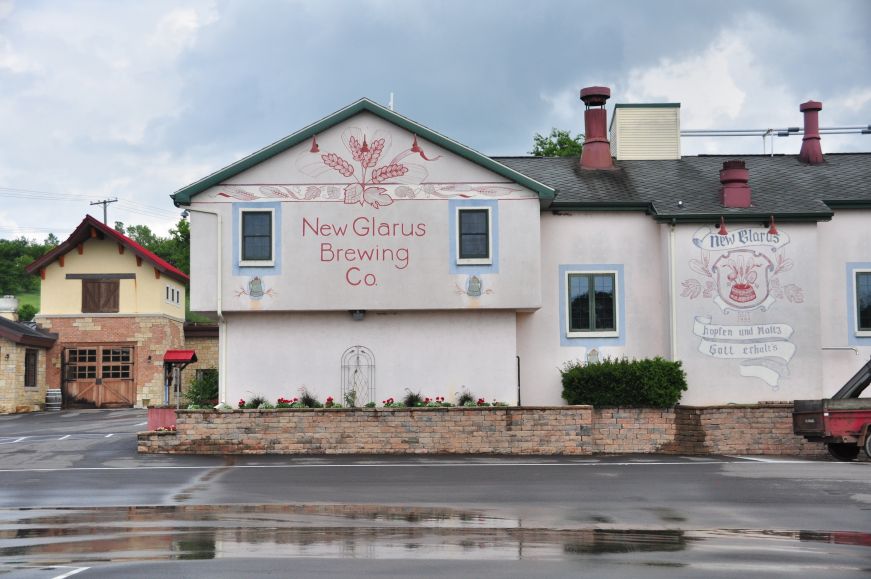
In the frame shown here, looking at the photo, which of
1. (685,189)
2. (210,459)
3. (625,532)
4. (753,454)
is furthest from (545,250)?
(625,532)

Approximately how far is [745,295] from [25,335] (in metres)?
28.2

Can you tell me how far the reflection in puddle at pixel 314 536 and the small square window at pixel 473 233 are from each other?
40.1ft

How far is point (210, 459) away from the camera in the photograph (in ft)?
76.7

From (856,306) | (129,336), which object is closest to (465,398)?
(856,306)

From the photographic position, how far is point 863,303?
28078mm

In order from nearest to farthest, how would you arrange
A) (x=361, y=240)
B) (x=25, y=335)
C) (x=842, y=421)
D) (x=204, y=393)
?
(x=842, y=421), (x=361, y=240), (x=204, y=393), (x=25, y=335)

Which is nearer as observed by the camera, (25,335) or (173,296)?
(25,335)

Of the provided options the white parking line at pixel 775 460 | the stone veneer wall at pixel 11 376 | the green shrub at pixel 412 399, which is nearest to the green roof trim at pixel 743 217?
the white parking line at pixel 775 460

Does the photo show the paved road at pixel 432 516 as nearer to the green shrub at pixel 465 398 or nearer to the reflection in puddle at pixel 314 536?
the reflection in puddle at pixel 314 536

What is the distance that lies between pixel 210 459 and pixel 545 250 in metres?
9.88

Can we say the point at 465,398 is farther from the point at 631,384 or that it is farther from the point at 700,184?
the point at 700,184

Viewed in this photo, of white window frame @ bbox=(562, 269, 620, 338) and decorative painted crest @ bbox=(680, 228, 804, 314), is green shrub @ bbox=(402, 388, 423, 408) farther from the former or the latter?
decorative painted crest @ bbox=(680, 228, 804, 314)

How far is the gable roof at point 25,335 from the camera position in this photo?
42438 millimetres

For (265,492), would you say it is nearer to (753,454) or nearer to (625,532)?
(625,532)
